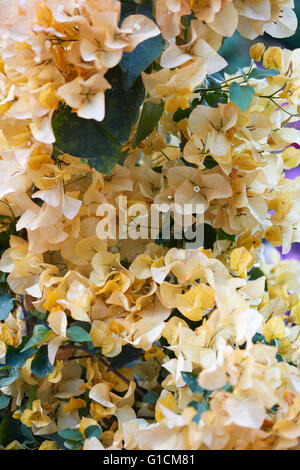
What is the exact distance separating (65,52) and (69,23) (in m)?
0.04

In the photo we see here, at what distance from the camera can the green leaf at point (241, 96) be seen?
562mm

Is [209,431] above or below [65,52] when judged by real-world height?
below

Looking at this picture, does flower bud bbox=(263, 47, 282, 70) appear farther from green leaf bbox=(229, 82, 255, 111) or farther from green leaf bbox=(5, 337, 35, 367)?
green leaf bbox=(5, 337, 35, 367)

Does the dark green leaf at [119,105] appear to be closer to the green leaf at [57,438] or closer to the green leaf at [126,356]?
the green leaf at [126,356]

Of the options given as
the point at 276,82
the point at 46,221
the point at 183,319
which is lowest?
the point at 183,319

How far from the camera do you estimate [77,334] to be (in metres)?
0.58

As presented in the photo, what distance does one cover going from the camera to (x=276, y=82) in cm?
64

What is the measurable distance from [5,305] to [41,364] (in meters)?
0.14

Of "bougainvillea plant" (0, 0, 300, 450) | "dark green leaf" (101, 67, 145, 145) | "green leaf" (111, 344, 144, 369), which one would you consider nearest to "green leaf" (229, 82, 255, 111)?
"bougainvillea plant" (0, 0, 300, 450)

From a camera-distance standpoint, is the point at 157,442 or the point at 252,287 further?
the point at 252,287

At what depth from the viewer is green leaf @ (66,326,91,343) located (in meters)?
0.58

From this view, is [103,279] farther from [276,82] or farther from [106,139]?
[276,82]

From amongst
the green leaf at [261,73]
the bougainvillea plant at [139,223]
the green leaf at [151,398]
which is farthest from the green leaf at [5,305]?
the green leaf at [261,73]
